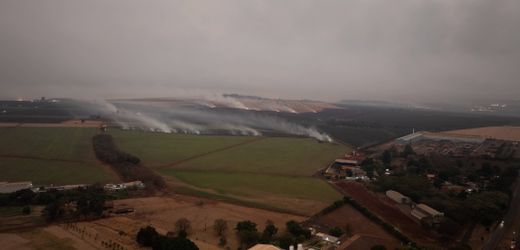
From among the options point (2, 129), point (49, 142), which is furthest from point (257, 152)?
point (2, 129)

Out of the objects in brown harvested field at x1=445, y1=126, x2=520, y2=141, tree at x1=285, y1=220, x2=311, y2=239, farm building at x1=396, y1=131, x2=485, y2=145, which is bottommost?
tree at x1=285, y1=220, x2=311, y2=239

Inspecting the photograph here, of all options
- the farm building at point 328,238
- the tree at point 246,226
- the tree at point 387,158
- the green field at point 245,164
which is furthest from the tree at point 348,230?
the tree at point 387,158

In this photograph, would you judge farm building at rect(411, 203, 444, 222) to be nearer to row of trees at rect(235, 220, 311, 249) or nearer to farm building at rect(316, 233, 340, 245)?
farm building at rect(316, 233, 340, 245)

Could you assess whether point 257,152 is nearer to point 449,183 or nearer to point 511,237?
point 449,183

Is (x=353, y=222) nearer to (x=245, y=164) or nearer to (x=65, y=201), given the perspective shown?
(x=245, y=164)

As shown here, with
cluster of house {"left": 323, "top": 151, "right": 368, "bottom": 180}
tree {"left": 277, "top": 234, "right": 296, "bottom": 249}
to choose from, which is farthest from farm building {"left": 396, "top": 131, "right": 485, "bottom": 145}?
tree {"left": 277, "top": 234, "right": 296, "bottom": 249}
